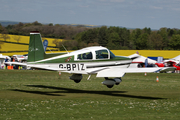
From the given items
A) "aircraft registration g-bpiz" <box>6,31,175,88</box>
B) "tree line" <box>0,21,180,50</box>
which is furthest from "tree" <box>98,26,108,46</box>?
"aircraft registration g-bpiz" <box>6,31,175,88</box>

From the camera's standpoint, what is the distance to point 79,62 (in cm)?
1661

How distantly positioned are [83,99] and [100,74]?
89.5 inches

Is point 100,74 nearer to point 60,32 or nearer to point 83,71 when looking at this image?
point 83,71

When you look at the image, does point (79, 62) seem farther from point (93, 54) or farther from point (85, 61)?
point (93, 54)

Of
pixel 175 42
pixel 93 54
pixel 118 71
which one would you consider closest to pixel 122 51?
pixel 175 42

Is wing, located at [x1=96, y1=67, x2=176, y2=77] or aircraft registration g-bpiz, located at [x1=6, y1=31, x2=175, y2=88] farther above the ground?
aircraft registration g-bpiz, located at [x1=6, y1=31, x2=175, y2=88]

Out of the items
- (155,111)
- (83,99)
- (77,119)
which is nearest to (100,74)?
(83,99)

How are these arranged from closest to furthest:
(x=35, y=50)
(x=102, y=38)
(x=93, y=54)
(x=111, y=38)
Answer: (x=35, y=50) → (x=93, y=54) → (x=102, y=38) → (x=111, y=38)

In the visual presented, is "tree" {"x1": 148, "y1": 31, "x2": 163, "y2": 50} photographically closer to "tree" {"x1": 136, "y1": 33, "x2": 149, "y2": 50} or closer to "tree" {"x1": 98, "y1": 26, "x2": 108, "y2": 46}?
"tree" {"x1": 136, "y1": 33, "x2": 149, "y2": 50}

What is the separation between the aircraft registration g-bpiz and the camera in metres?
16.0

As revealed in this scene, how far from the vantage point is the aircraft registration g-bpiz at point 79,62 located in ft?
52.5

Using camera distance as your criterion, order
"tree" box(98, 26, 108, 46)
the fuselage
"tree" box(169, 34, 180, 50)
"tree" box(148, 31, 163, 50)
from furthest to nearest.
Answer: "tree" box(148, 31, 163, 50) → "tree" box(169, 34, 180, 50) → "tree" box(98, 26, 108, 46) → the fuselage

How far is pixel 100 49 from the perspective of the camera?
17219 mm

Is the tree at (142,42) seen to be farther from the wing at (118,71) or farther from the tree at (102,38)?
the wing at (118,71)
